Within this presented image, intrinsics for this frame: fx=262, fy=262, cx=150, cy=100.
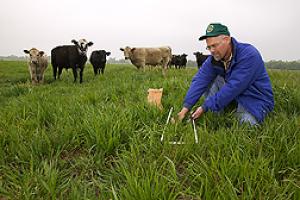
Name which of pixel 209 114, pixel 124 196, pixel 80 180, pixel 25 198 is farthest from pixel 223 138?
pixel 25 198

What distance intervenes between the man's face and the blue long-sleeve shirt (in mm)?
164

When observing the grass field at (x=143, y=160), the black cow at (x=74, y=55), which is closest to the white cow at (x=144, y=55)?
the black cow at (x=74, y=55)

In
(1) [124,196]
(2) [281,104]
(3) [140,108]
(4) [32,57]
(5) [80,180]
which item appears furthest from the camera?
(4) [32,57]

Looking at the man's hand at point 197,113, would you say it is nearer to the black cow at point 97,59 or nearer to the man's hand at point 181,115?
the man's hand at point 181,115

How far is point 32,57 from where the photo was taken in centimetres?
1111

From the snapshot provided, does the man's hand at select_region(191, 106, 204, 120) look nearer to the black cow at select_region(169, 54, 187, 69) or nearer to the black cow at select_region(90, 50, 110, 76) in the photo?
the black cow at select_region(90, 50, 110, 76)

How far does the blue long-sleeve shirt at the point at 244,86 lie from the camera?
10.6 ft

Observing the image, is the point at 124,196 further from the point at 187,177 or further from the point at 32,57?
the point at 32,57

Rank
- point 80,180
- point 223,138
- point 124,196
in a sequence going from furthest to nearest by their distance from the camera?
1. point 223,138
2. point 80,180
3. point 124,196

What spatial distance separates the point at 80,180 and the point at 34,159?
1.99 feet

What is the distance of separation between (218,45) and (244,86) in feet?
1.97

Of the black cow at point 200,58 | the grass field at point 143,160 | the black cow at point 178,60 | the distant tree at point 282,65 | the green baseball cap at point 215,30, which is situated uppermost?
the green baseball cap at point 215,30

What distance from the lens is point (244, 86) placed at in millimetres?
3236

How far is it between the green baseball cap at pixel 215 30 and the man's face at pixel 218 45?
1.7 inches
